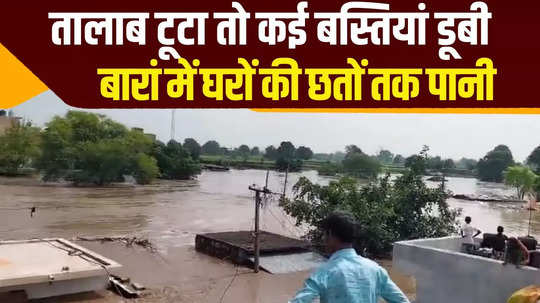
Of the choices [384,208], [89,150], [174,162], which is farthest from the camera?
[174,162]

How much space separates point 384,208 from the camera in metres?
12.1

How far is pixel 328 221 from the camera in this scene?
7.13 feet

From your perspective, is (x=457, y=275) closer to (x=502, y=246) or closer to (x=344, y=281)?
(x=502, y=246)

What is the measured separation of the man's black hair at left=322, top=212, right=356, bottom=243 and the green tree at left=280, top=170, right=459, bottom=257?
392 inches

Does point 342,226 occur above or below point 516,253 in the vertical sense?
above

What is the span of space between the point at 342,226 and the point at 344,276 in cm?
21

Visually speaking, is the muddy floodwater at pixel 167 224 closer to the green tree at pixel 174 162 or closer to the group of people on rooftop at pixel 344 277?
the group of people on rooftop at pixel 344 277

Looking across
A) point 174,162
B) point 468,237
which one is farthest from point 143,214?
point 174,162

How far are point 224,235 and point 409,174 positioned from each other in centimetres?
515

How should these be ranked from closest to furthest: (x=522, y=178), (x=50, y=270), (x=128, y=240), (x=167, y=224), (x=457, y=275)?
1. (x=457, y=275)
2. (x=50, y=270)
3. (x=128, y=240)
4. (x=167, y=224)
5. (x=522, y=178)

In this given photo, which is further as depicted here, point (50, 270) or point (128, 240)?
point (128, 240)

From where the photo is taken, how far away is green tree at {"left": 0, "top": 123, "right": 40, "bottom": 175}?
3719cm

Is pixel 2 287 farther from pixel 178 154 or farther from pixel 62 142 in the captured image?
pixel 178 154

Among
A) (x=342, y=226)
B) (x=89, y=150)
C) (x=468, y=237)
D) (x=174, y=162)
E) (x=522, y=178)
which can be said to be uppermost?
(x=89, y=150)
